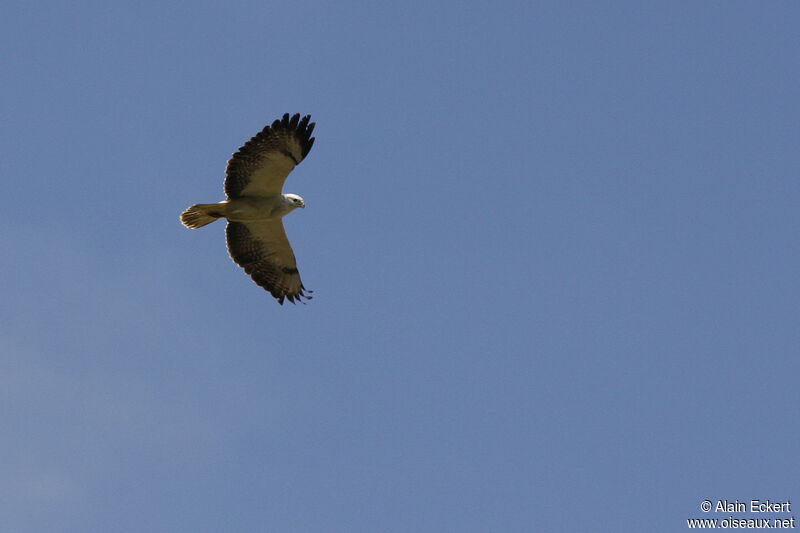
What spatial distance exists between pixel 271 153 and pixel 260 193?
2.66 ft

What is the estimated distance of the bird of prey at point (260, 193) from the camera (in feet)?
59.3

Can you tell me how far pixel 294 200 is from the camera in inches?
739

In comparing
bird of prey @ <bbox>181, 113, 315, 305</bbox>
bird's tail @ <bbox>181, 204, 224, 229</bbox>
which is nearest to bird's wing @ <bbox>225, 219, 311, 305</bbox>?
bird of prey @ <bbox>181, 113, 315, 305</bbox>

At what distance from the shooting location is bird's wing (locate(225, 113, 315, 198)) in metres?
18.0

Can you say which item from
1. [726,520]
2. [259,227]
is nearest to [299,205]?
[259,227]

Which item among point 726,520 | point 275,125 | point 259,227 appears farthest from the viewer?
point 259,227

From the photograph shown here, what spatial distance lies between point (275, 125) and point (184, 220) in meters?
2.16

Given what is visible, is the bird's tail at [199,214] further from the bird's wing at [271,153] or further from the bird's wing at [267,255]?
the bird's wing at [267,255]

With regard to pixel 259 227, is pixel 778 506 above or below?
below

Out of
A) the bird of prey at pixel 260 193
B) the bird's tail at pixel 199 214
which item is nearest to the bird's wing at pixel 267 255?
the bird of prey at pixel 260 193

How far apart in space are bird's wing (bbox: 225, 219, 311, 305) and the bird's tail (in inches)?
36.3

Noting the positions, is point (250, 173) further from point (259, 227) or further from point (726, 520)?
point (726, 520)

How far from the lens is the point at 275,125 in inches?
711

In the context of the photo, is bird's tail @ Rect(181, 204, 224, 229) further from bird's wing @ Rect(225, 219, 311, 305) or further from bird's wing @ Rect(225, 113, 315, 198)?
bird's wing @ Rect(225, 219, 311, 305)
